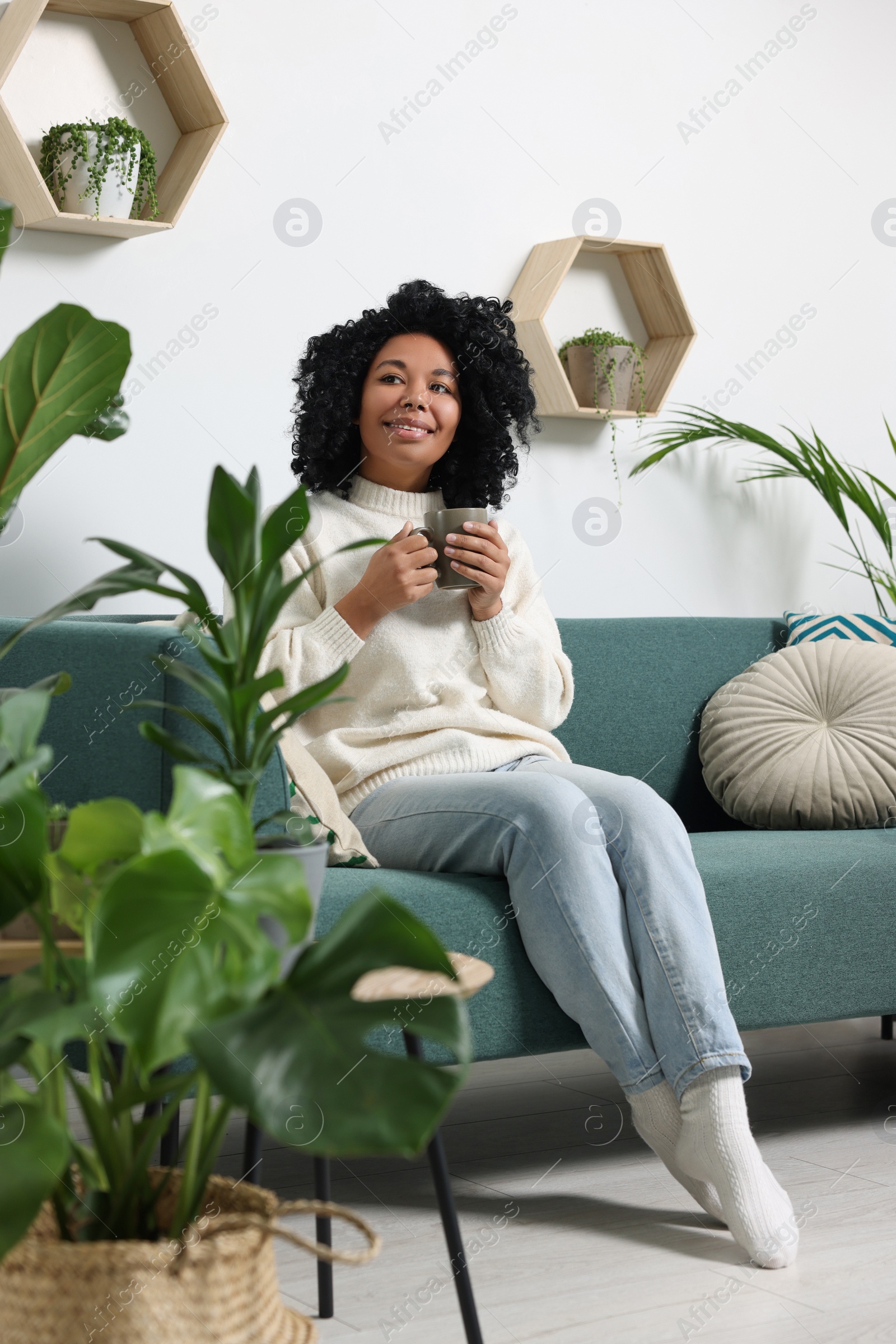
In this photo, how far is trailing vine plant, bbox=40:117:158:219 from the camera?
2248mm

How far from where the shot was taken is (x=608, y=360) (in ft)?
9.51

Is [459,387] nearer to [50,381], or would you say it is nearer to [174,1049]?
[50,381]

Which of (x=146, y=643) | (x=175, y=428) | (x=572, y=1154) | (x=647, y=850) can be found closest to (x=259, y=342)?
(x=175, y=428)

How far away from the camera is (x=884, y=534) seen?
3.05 metres

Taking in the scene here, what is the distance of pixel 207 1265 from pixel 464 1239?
917 mm

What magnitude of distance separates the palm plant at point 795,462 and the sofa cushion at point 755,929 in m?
1.10

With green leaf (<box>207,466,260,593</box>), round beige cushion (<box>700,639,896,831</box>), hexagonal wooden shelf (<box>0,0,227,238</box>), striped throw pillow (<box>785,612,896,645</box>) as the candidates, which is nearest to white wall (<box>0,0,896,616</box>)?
hexagonal wooden shelf (<box>0,0,227,238</box>)

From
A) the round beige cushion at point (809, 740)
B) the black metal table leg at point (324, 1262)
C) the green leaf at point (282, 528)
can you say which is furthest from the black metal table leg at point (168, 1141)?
the round beige cushion at point (809, 740)

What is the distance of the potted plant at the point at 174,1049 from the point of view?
657 mm

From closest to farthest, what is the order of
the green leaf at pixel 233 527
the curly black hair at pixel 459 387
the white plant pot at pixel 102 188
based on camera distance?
the green leaf at pixel 233 527 < the curly black hair at pixel 459 387 < the white plant pot at pixel 102 188

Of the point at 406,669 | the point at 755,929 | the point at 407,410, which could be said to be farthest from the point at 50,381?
the point at 755,929

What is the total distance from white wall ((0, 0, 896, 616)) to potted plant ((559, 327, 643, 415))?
9 cm

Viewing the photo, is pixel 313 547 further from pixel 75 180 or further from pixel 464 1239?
pixel 464 1239

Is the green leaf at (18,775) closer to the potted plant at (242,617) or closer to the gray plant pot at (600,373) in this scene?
the potted plant at (242,617)
